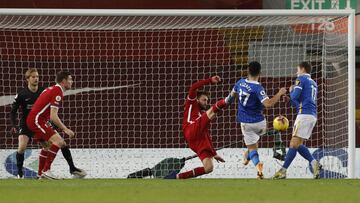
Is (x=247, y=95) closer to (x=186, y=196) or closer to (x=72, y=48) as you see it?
(x=186, y=196)

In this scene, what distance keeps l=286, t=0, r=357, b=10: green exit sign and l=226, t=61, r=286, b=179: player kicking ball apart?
24.2 feet

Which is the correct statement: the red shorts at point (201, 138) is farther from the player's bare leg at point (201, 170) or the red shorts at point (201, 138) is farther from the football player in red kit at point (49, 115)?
the football player in red kit at point (49, 115)

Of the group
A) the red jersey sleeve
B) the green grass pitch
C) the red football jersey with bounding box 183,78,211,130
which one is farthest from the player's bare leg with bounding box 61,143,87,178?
the green grass pitch

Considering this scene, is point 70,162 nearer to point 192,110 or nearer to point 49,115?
point 49,115

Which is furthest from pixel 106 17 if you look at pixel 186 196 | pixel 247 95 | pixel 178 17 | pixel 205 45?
pixel 186 196

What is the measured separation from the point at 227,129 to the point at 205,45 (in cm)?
132

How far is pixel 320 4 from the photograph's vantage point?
19.4 metres

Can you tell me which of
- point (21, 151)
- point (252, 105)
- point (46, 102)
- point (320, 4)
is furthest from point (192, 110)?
point (320, 4)


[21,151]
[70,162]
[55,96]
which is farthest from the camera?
[21,151]

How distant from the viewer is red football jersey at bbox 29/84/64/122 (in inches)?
479

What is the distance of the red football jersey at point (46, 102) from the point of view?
1216 centimetres

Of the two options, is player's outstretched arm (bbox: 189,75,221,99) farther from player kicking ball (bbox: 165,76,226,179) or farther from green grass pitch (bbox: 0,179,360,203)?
green grass pitch (bbox: 0,179,360,203)

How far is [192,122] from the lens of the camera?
12711 mm

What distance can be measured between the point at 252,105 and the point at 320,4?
784cm
